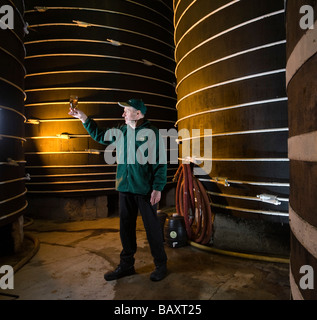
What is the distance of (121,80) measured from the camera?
641cm

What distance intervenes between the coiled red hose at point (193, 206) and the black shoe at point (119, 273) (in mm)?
1331

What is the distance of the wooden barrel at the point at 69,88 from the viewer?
6023mm

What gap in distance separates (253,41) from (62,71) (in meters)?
4.52

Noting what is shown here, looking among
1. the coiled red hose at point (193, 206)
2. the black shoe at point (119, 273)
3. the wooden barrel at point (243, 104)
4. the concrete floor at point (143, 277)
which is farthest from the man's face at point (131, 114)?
the concrete floor at point (143, 277)

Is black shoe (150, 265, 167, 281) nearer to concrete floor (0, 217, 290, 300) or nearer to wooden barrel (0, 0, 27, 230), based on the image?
concrete floor (0, 217, 290, 300)

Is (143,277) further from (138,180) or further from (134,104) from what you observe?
(134,104)

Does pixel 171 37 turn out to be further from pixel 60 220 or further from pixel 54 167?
pixel 60 220

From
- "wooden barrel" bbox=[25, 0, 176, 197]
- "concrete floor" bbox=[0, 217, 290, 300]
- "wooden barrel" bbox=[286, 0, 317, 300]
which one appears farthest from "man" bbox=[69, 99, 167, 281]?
"wooden barrel" bbox=[25, 0, 176, 197]

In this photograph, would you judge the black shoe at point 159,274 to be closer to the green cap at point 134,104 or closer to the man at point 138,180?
the man at point 138,180

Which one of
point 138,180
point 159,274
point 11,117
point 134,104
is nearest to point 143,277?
point 159,274

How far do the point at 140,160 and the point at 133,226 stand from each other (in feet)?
2.72

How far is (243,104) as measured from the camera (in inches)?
135

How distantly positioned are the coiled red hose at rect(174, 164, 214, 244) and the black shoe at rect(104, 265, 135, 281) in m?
1.33

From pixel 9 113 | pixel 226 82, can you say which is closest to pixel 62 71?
pixel 9 113
